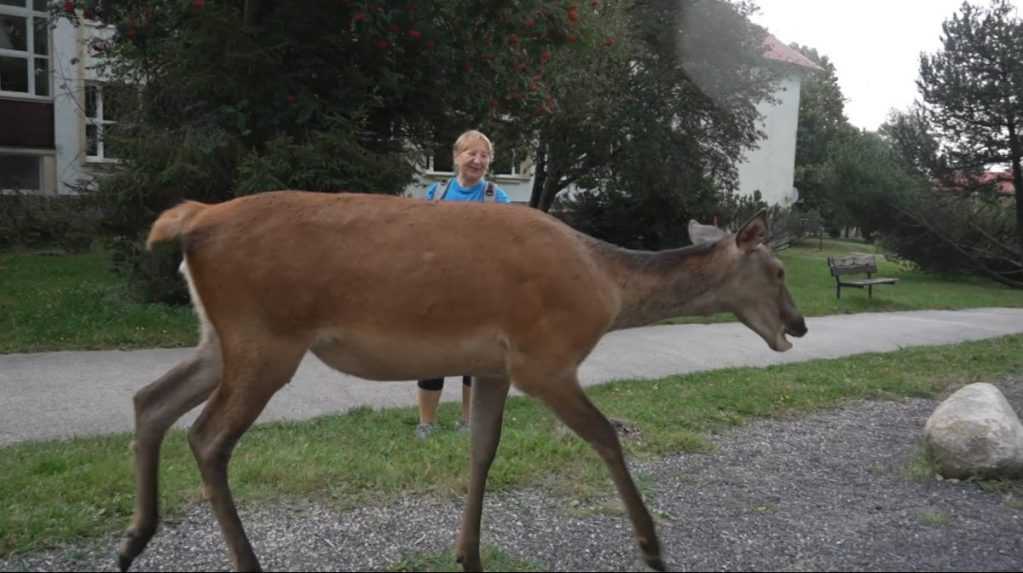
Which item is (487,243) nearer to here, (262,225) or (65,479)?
(262,225)

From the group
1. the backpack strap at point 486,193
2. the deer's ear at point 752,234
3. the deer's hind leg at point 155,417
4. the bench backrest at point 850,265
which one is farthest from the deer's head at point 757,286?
the bench backrest at point 850,265

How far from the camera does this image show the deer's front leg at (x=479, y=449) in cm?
364

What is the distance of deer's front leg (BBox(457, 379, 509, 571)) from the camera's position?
11.9 feet

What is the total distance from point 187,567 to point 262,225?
1676 millimetres

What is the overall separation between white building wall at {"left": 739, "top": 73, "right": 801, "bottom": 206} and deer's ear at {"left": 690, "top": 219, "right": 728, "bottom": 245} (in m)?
35.7

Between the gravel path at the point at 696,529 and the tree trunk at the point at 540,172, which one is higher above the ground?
the tree trunk at the point at 540,172

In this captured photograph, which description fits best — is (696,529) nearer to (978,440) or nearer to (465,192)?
(978,440)

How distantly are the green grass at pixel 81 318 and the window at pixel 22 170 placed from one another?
10050mm

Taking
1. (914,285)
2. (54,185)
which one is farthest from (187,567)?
(914,285)

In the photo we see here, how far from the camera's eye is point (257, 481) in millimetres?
4715

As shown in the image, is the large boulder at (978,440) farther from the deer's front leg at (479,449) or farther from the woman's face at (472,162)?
the woman's face at (472,162)

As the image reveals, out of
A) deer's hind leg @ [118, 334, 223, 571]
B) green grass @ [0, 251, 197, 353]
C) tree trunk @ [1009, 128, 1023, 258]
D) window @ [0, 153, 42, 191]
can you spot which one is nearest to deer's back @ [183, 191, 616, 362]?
deer's hind leg @ [118, 334, 223, 571]

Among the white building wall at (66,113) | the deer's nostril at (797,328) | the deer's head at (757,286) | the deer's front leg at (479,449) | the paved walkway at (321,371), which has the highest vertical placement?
the white building wall at (66,113)

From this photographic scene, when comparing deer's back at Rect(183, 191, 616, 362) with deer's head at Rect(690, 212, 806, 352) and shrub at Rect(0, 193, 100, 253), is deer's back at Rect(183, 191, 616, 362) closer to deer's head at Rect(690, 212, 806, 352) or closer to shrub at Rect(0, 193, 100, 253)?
deer's head at Rect(690, 212, 806, 352)
